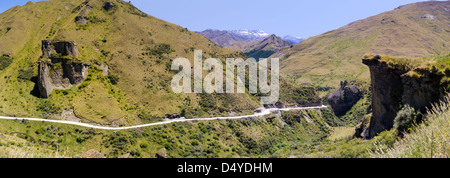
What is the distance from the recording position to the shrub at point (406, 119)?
19641 millimetres

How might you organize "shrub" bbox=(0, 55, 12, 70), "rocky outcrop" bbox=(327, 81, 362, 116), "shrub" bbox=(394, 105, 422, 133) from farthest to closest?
"rocky outcrop" bbox=(327, 81, 362, 116) → "shrub" bbox=(0, 55, 12, 70) → "shrub" bbox=(394, 105, 422, 133)

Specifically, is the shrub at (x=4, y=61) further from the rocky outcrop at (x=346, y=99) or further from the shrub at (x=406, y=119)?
the rocky outcrop at (x=346, y=99)

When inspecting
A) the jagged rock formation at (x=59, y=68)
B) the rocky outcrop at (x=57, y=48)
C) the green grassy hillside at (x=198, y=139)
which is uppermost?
the rocky outcrop at (x=57, y=48)

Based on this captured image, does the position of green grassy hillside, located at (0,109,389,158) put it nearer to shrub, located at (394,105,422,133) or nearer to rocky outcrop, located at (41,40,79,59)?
shrub, located at (394,105,422,133)

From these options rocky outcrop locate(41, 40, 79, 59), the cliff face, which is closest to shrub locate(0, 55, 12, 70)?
rocky outcrop locate(41, 40, 79, 59)

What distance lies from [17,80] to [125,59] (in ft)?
74.5

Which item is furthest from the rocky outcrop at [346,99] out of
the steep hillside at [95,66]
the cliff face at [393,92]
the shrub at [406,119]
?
the shrub at [406,119]

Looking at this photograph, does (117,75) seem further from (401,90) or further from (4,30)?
(401,90)

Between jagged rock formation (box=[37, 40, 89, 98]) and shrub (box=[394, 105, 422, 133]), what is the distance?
5743 centimetres

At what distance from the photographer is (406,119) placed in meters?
20.2

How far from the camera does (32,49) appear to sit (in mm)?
60781

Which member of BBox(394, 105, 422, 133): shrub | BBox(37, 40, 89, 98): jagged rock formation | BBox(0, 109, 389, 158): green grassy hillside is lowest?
BBox(0, 109, 389, 158): green grassy hillside

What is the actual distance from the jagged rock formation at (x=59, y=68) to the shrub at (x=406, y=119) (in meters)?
57.4

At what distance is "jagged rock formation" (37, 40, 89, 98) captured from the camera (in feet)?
159
